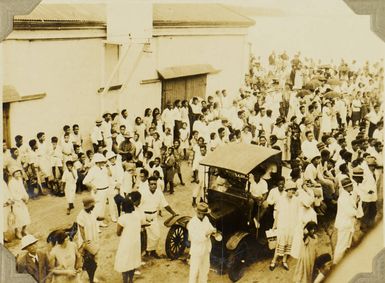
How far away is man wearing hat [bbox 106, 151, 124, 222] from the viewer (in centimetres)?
589

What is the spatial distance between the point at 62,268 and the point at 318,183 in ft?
10.9

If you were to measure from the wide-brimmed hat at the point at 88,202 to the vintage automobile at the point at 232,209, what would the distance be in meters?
0.94

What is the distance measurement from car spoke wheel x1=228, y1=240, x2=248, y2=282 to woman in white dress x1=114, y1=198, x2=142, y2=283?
3.68 ft

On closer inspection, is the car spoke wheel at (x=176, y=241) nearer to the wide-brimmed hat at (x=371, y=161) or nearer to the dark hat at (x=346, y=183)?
the dark hat at (x=346, y=183)

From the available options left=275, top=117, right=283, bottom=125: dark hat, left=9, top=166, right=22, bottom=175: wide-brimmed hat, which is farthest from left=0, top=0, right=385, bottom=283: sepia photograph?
left=275, top=117, right=283, bottom=125: dark hat

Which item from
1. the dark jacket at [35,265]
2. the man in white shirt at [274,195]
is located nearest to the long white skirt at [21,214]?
the dark jacket at [35,265]

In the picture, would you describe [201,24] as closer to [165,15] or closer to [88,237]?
[165,15]

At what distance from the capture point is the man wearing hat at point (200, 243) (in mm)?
5434

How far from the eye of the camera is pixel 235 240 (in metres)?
5.63

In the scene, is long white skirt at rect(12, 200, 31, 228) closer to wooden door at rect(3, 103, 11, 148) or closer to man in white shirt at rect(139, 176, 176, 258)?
wooden door at rect(3, 103, 11, 148)

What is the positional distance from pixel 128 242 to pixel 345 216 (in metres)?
2.67

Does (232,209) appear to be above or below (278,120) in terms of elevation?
below

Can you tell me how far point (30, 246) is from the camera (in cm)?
551

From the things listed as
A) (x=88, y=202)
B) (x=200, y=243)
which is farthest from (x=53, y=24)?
(x=200, y=243)
